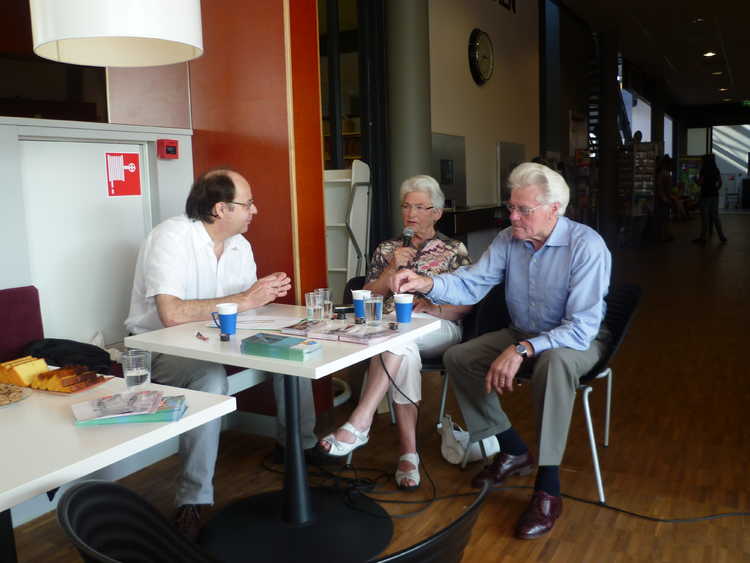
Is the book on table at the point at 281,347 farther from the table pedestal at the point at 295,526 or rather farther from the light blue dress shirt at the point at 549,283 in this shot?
the light blue dress shirt at the point at 549,283

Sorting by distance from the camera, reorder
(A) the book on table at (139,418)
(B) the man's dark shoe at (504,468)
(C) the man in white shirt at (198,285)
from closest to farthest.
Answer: (A) the book on table at (139,418)
(C) the man in white shirt at (198,285)
(B) the man's dark shoe at (504,468)

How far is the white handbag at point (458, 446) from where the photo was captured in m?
3.21

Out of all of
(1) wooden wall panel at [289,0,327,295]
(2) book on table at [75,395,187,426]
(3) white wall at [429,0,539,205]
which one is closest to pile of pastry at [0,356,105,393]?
(2) book on table at [75,395,187,426]

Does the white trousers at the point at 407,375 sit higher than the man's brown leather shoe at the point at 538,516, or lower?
higher

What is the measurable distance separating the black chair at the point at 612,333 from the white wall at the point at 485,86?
14.7 ft

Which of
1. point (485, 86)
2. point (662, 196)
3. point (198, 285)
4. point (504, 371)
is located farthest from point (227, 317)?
point (662, 196)

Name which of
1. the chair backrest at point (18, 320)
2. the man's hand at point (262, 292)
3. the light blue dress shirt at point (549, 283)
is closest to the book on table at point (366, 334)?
the man's hand at point (262, 292)

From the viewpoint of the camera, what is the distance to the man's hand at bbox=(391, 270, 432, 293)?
297 centimetres

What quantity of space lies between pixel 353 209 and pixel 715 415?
259 cm

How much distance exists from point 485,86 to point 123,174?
6.10 meters

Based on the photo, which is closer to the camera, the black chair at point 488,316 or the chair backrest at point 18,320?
the chair backrest at point 18,320

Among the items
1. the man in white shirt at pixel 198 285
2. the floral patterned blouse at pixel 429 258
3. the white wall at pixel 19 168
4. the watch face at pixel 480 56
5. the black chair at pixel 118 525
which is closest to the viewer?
the black chair at pixel 118 525

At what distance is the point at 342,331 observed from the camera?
244 centimetres

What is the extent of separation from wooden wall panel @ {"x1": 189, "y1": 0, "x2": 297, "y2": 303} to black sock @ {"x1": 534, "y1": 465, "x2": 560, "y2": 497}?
1.53 m
